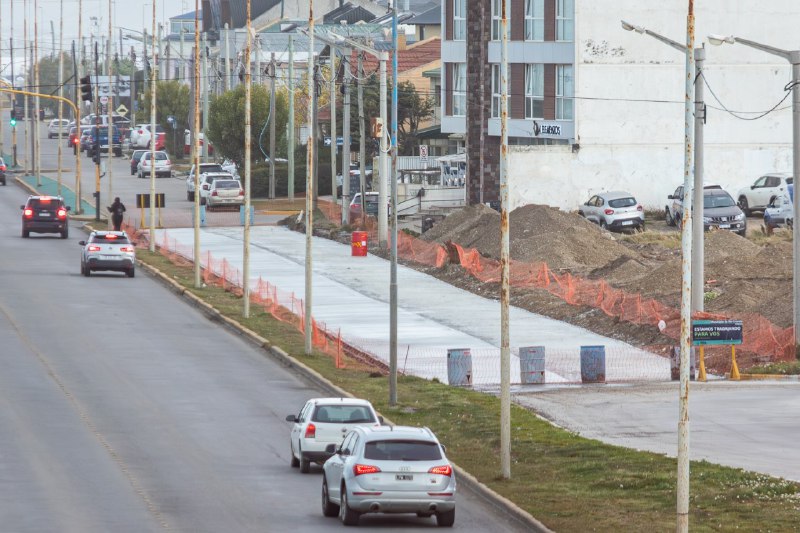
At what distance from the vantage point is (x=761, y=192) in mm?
78250

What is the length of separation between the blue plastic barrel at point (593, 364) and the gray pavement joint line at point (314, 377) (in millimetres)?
6222

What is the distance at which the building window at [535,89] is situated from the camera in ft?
275

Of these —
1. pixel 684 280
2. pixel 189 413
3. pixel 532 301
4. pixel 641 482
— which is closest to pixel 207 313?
pixel 532 301

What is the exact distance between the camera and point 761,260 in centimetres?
5819

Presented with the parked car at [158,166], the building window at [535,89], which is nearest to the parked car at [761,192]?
the building window at [535,89]

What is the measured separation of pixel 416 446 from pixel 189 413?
1332cm

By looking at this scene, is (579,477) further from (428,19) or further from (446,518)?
(428,19)

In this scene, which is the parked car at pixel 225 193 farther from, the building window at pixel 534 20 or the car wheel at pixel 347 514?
the car wheel at pixel 347 514

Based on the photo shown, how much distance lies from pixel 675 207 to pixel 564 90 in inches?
409

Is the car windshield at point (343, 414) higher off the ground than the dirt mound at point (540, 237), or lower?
lower

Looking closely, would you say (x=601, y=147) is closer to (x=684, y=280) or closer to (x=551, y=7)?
(x=551, y=7)

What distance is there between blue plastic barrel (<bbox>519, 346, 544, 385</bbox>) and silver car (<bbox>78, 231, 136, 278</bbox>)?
25497mm

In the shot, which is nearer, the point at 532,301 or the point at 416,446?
the point at 416,446

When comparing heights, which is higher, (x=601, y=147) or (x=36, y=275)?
(x=601, y=147)
